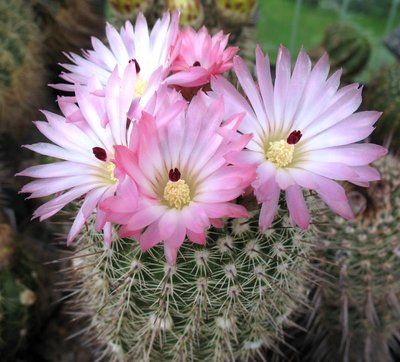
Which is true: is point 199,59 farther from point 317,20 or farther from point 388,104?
point 317,20

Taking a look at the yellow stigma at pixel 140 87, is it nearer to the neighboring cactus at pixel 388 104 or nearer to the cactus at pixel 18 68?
the cactus at pixel 18 68

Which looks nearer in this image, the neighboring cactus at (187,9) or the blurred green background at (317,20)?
the neighboring cactus at (187,9)

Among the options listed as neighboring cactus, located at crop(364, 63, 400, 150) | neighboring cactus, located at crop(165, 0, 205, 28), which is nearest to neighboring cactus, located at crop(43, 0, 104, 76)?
neighboring cactus, located at crop(165, 0, 205, 28)

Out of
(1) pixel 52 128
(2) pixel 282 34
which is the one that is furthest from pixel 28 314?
(2) pixel 282 34

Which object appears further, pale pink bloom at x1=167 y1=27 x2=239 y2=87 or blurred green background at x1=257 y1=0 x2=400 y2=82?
blurred green background at x1=257 y1=0 x2=400 y2=82

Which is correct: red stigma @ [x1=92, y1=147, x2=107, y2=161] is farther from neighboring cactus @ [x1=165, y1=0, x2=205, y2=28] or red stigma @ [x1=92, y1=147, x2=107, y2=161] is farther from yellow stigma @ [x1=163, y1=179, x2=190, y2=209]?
neighboring cactus @ [x1=165, y1=0, x2=205, y2=28]

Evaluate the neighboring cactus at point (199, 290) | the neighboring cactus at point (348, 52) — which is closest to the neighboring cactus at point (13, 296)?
the neighboring cactus at point (199, 290)

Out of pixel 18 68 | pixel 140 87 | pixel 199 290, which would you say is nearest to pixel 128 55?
pixel 140 87
